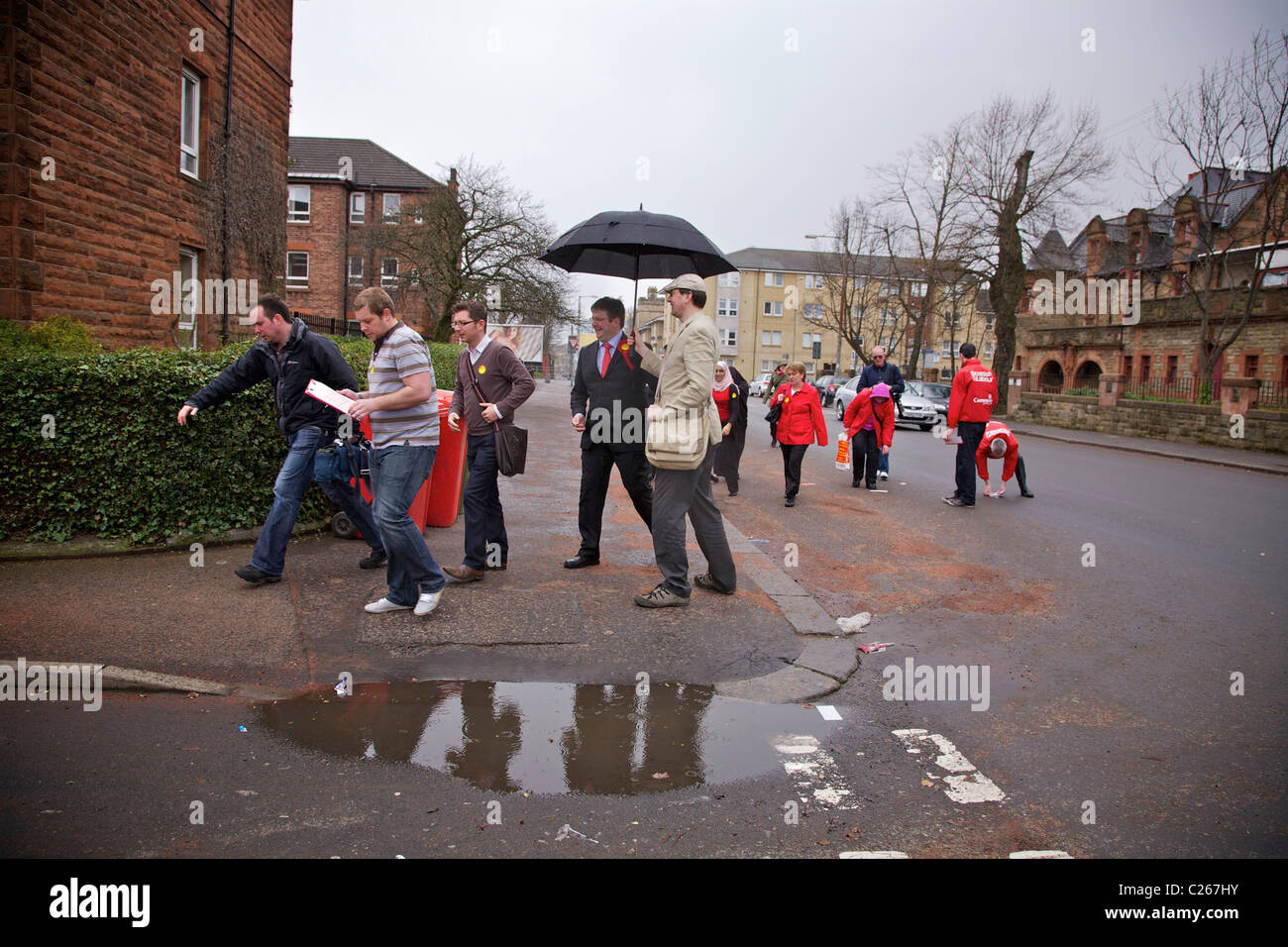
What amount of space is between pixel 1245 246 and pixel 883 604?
42387mm

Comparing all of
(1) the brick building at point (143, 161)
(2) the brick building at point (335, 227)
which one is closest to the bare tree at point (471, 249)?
(2) the brick building at point (335, 227)

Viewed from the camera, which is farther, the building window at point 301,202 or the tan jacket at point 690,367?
the building window at point 301,202

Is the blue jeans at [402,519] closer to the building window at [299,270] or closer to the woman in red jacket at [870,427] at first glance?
the woman in red jacket at [870,427]

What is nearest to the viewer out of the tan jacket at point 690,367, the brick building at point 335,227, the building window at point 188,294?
the tan jacket at point 690,367

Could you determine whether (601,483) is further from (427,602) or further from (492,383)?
(427,602)

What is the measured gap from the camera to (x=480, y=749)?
3.63 m

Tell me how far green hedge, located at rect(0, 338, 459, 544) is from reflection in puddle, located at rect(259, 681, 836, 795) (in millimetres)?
3162

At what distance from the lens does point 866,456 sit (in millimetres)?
12570

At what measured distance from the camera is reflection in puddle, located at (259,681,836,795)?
3.47m

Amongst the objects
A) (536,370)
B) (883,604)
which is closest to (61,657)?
(883,604)

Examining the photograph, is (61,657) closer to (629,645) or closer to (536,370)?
(629,645)

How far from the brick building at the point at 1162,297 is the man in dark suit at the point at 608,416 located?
22.5m

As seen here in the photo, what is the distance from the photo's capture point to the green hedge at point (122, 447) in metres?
6.07
